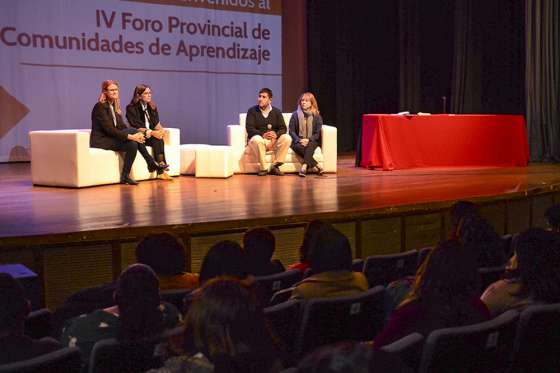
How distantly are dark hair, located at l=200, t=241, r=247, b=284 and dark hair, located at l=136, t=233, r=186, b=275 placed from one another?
17 cm

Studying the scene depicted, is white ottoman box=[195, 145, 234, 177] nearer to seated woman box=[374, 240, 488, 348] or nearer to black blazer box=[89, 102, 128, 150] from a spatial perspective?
black blazer box=[89, 102, 128, 150]

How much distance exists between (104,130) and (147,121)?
55cm

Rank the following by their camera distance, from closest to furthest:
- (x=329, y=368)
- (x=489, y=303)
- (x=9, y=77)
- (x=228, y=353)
→ (x=329, y=368) → (x=228, y=353) → (x=489, y=303) → (x=9, y=77)

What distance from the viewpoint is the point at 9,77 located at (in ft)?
28.8

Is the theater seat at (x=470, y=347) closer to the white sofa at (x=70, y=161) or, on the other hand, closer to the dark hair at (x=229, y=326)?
the dark hair at (x=229, y=326)

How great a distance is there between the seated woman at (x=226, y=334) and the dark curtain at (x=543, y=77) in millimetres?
8529

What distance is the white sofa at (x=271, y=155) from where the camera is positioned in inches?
313

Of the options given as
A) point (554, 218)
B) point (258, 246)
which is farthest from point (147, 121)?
point (554, 218)

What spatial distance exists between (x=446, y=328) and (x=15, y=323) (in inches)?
42.6

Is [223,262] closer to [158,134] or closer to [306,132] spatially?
[158,134]

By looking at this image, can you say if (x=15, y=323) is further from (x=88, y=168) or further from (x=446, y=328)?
(x=88, y=168)

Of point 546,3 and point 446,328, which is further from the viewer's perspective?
point 546,3

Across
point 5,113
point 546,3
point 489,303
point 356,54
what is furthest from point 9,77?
point 489,303

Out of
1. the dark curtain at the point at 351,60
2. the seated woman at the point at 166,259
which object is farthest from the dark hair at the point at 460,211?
the dark curtain at the point at 351,60
